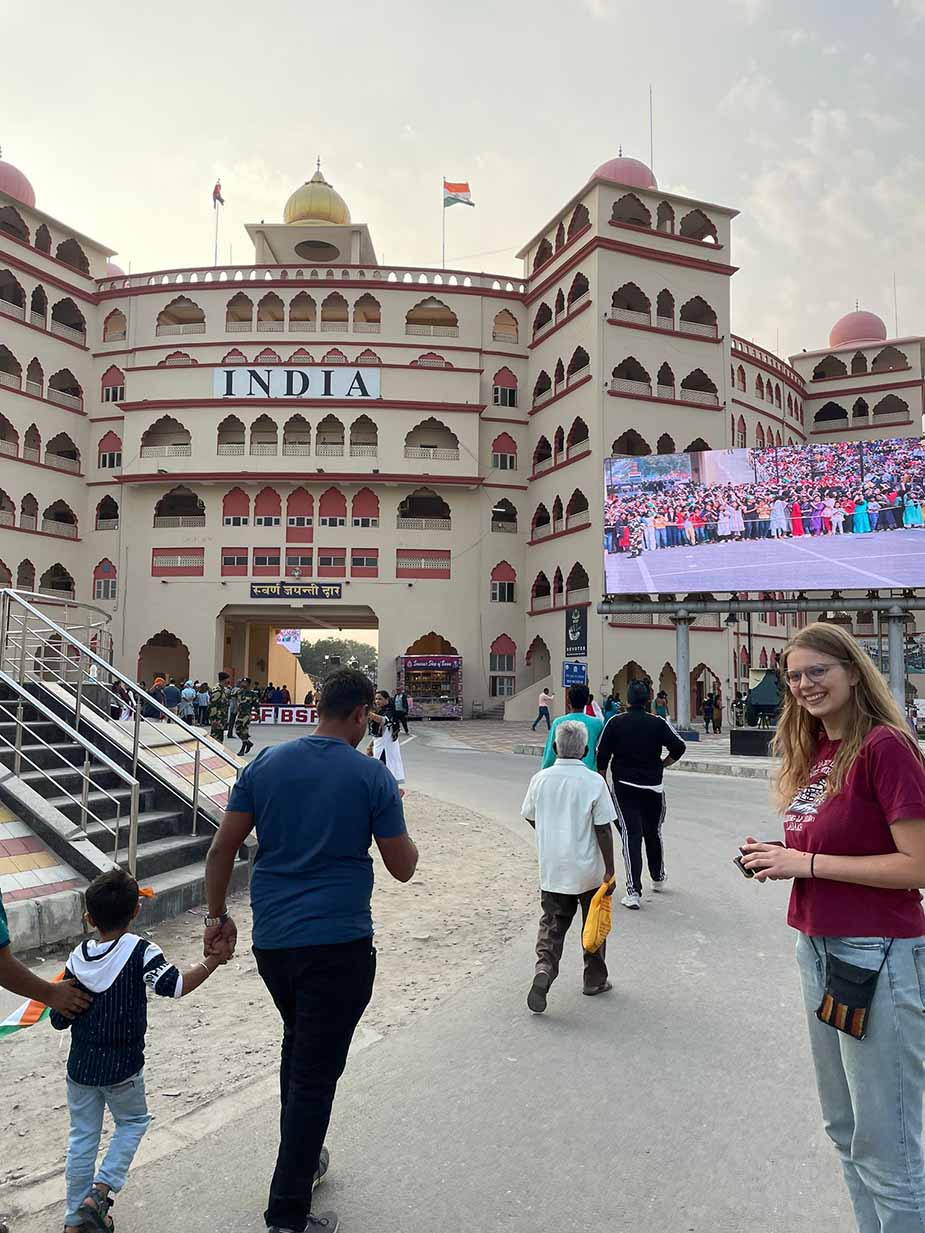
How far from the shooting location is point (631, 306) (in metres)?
34.4

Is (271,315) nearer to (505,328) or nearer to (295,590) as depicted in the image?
(505,328)

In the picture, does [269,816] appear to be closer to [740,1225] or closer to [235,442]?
[740,1225]

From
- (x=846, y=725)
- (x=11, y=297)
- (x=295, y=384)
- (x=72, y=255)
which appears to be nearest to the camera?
(x=846, y=725)

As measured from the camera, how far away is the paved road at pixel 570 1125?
263 cm

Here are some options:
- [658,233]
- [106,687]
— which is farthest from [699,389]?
[106,687]

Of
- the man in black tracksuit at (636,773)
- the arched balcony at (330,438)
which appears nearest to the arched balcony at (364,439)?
the arched balcony at (330,438)

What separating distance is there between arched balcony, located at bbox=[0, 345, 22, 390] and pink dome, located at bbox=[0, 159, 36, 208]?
282 inches

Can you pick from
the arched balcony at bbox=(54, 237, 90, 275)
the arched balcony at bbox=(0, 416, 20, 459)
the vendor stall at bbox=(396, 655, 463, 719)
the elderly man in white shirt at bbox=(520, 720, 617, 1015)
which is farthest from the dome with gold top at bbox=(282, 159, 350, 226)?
the elderly man in white shirt at bbox=(520, 720, 617, 1015)

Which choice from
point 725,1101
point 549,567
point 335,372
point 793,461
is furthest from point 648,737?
point 335,372

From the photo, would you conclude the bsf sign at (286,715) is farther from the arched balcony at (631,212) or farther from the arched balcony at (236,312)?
the arched balcony at (631,212)

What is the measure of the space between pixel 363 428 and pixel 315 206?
12.7m

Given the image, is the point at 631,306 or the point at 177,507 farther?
the point at 177,507

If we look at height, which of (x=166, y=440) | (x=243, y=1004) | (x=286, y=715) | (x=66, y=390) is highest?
(x=66, y=390)

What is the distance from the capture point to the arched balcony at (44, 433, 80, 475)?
35.8 m
